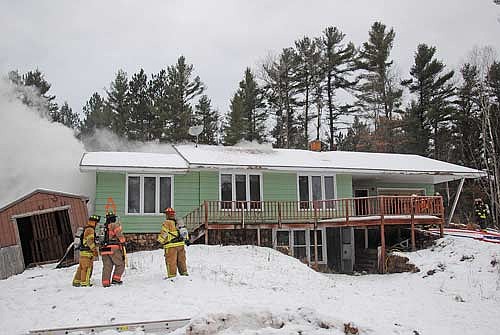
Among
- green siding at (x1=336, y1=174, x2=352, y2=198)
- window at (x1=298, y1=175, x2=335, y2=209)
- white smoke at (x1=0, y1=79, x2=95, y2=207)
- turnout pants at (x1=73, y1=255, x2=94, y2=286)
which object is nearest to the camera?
turnout pants at (x1=73, y1=255, x2=94, y2=286)

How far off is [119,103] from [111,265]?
2607 cm

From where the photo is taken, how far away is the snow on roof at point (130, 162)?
17125 mm

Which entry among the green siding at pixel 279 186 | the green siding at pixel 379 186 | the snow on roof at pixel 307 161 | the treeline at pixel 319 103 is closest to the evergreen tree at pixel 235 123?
the treeline at pixel 319 103

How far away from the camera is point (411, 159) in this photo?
23984 millimetres

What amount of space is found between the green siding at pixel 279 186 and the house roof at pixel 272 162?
1.90ft

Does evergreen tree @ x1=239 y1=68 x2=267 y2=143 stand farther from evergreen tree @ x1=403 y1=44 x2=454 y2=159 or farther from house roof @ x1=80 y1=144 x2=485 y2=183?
house roof @ x1=80 y1=144 x2=485 y2=183

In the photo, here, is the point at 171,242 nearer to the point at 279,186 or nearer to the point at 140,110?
the point at 279,186

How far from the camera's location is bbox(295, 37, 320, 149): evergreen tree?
35188mm

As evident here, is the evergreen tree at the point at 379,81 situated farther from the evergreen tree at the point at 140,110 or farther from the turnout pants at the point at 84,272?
the turnout pants at the point at 84,272

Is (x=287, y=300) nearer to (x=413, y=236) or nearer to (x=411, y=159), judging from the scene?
(x=413, y=236)

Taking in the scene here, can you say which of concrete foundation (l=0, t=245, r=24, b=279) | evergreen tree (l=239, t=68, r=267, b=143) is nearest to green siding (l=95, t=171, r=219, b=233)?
concrete foundation (l=0, t=245, r=24, b=279)

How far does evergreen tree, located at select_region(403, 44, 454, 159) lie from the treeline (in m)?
0.07

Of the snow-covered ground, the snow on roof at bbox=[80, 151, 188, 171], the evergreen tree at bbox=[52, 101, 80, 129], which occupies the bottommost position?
the snow-covered ground

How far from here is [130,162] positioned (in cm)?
1802
